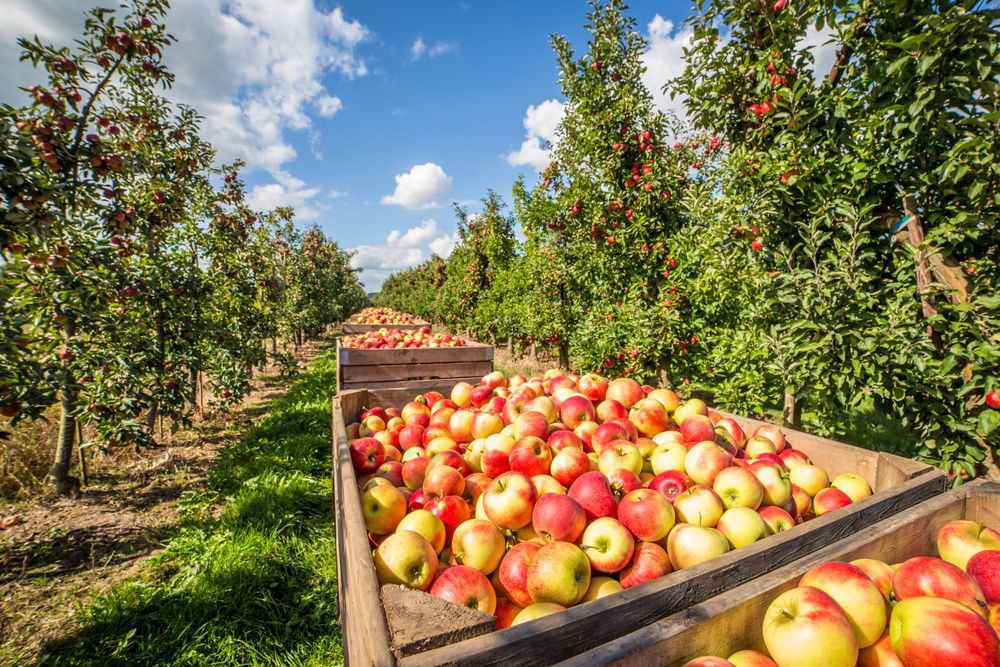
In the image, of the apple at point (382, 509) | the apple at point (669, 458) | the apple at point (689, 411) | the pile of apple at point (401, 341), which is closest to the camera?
the apple at point (382, 509)

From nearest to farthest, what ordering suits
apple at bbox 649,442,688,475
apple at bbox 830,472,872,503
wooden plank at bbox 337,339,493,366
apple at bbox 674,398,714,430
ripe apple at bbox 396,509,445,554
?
ripe apple at bbox 396,509,445,554
apple at bbox 830,472,872,503
apple at bbox 649,442,688,475
apple at bbox 674,398,714,430
wooden plank at bbox 337,339,493,366

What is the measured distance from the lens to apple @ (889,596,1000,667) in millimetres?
973

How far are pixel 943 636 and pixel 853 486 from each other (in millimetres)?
1074

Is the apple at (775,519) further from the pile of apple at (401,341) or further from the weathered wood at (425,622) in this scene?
the pile of apple at (401,341)

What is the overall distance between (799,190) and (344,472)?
3679mm

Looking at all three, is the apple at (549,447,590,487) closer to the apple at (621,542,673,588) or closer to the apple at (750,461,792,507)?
the apple at (621,542,673,588)

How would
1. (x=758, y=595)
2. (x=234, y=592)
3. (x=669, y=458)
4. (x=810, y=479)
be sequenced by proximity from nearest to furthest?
(x=758, y=595), (x=810, y=479), (x=669, y=458), (x=234, y=592)

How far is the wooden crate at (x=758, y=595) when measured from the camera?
37.1 inches

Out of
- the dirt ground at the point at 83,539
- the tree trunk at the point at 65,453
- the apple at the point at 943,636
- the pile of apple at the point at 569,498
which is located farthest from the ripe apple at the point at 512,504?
the tree trunk at the point at 65,453

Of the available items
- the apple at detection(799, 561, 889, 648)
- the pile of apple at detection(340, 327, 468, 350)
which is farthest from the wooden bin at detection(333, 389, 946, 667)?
the pile of apple at detection(340, 327, 468, 350)

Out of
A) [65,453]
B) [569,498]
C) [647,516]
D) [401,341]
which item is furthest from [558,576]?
[401,341]

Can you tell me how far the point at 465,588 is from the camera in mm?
1387

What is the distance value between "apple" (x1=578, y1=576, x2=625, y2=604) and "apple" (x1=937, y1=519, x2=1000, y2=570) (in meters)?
1.05

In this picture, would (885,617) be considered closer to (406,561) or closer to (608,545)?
(608,545)
